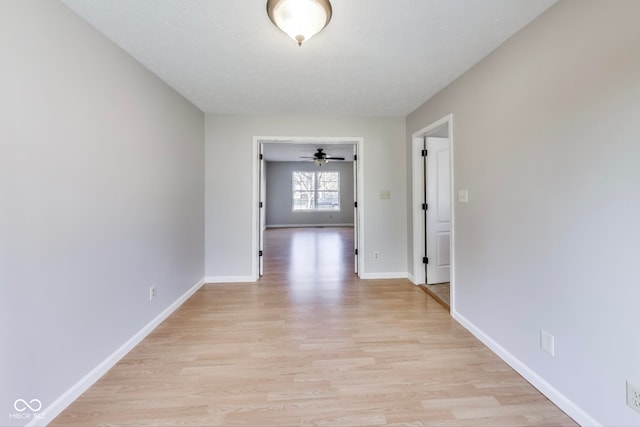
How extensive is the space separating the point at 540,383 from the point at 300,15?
2687 millimetres

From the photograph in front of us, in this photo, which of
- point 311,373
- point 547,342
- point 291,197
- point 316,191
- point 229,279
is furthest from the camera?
point 316,191

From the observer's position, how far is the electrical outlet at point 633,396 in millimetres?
1173

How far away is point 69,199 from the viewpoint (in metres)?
1.53

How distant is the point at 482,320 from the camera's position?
2199 mm

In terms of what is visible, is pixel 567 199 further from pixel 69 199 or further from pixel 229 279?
pixel 229 279

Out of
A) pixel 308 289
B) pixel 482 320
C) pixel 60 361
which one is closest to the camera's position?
pixel 60 361

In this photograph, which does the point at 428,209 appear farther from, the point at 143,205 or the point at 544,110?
the point at 143,205

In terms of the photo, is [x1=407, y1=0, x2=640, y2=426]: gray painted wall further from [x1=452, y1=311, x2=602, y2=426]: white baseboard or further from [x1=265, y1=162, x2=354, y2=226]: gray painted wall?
[x1=265, y1=162, x2=354, y2=226]: gray painted wall

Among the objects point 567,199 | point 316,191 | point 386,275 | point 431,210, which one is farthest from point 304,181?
point 567,199

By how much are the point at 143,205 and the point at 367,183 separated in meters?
2.75

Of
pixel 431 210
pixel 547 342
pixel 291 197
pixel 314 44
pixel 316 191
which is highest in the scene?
pixel 314 44

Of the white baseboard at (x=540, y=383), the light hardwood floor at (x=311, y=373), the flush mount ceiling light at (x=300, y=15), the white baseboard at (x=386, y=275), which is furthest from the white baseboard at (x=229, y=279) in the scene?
the flush mount ceiling light at (x=300, y=15)

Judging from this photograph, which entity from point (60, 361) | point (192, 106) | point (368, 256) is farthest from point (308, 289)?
point (192, 106)

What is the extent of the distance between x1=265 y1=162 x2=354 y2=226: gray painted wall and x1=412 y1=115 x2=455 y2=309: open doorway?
6.62 meters
